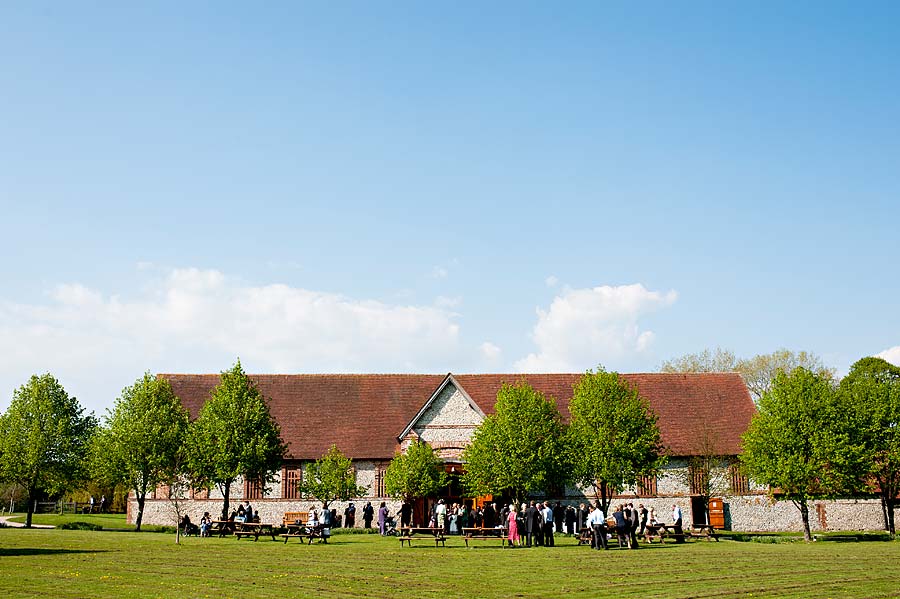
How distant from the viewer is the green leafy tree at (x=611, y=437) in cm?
4412

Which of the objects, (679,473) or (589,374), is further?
(679,473)

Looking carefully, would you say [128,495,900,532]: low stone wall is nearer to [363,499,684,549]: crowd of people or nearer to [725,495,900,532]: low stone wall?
[725,495,900,532]: low stone wall

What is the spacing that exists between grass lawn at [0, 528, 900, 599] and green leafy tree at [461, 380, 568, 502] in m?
9.19

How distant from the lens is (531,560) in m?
27.5

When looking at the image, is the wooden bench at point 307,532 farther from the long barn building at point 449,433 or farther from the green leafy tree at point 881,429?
the green leafy tree at point 881,429

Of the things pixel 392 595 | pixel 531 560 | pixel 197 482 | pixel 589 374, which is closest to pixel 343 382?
pixel 197 482

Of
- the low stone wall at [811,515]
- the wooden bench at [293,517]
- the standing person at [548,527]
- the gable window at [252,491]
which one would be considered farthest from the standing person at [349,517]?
the low stone wall at [811,515]

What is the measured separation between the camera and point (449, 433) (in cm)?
4972

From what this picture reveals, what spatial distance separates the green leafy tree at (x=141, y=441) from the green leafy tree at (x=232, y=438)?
1.92m

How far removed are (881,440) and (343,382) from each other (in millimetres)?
31709

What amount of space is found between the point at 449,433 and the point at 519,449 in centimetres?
728

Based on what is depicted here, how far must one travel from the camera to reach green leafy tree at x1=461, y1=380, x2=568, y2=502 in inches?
1705

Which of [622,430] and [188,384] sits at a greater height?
[188,384]

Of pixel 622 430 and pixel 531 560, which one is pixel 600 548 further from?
pixel 622 430
